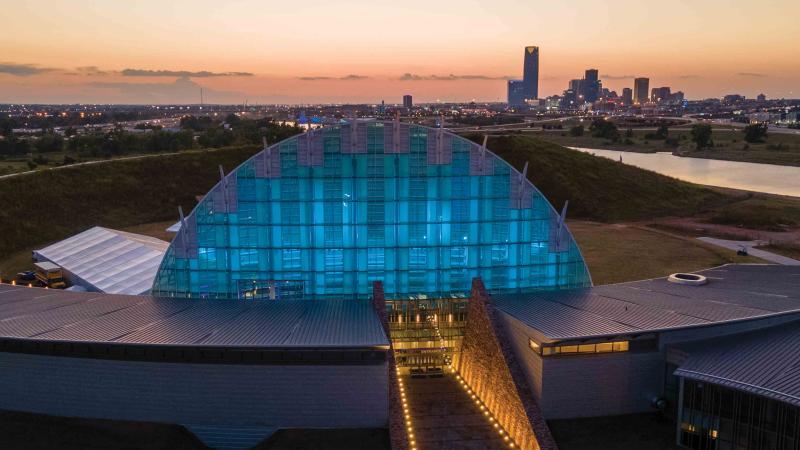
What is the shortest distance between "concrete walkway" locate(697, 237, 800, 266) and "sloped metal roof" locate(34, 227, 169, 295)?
62.4 m

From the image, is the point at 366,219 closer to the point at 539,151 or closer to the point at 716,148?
the point at 539,151

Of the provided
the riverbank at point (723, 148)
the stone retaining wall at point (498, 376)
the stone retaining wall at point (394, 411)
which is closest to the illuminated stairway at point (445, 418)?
the stone retaining wall at point (498, 376)

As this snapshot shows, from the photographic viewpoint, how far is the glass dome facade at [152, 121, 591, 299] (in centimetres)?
3688

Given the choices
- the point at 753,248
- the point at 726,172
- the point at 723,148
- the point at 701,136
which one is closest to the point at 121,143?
the point at 753,248

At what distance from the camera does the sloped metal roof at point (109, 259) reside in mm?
48469

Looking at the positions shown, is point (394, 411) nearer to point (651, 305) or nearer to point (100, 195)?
point (651, 305)

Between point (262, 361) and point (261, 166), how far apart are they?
12977 mm

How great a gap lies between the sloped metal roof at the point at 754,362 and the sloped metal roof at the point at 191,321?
15280mm

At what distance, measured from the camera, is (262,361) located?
2919 cm

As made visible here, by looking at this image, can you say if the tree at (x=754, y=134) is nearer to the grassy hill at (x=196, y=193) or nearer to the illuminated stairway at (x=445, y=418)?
the grassy hill at (x=196, y=193)

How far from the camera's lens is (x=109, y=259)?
54.0m

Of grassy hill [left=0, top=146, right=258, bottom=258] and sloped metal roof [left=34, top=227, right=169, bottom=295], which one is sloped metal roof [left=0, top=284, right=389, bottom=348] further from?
grassy hill [left=0, top=146, right=258, bottom=258]

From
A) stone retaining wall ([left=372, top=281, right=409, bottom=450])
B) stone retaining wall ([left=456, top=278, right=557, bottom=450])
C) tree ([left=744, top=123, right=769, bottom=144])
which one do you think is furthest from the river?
stone retaining wall ([left=372, top=281, right=409, bottom=450])

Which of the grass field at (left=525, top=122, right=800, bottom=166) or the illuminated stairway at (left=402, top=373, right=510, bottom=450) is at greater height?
the grass field at (left=525, top=122, right=800, bottom=166)
